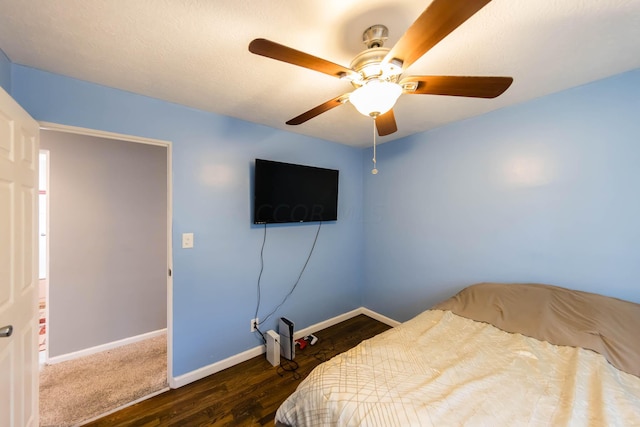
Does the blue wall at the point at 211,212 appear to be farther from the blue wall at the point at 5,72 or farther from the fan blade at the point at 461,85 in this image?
the fan blade at the point at 461,85

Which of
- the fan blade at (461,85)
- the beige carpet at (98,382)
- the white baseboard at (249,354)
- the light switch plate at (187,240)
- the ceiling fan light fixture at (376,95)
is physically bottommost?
the beige carpet at (98,382)

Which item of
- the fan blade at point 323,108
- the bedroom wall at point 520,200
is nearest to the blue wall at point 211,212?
the fan blade at point 323,108

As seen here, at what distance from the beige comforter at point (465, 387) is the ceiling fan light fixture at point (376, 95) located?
1.31 meters

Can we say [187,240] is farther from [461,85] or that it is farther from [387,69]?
[461,85]

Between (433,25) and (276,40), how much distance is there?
0.82 m

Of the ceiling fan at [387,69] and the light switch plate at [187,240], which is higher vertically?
the ceiling fan at [387,69]

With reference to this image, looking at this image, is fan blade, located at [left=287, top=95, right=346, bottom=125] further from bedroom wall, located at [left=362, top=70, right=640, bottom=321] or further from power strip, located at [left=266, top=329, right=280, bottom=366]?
power strip, located at [left=266, top=329, right=280, bottom=366]

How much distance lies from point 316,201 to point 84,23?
2.06 metres

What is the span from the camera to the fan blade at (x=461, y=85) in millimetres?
1103

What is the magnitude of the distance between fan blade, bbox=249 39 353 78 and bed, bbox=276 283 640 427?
4.75ft

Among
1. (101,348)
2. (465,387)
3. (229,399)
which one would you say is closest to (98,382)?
(101,348)

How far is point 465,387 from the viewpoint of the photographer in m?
1.06

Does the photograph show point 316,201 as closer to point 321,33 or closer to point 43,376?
point 321,33

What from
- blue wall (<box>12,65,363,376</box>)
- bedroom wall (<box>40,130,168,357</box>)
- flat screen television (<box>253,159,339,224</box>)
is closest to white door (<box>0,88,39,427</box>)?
blue wall (<box>12,65,363,376</box>)
